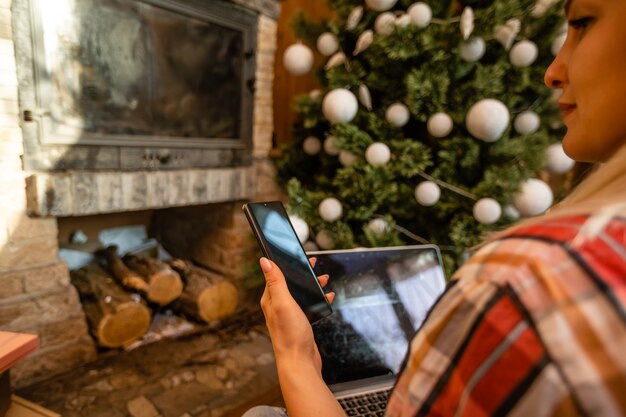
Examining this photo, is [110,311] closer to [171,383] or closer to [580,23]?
[171,383]

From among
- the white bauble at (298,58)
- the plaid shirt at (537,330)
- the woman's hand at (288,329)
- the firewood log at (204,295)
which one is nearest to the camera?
the plaid shirt at (537,330)

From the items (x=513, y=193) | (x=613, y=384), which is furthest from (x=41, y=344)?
(x=513, y=193)

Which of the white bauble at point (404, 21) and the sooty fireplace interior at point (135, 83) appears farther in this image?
the white bauble at point (404, 21)

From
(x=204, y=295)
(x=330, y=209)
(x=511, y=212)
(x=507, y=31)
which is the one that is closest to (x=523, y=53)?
(x=507, y=31)

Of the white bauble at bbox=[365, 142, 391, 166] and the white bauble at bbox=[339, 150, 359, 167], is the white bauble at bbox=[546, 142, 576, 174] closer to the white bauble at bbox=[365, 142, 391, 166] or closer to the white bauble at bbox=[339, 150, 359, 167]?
the white bauble at bbox=[365, 142, 391, 166]

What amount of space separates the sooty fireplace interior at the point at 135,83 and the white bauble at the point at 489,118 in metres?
1.03

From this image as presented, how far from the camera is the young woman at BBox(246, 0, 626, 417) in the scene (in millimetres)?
262

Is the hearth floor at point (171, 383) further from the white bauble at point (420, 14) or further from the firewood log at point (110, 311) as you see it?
the white bauble at point (420, 14)

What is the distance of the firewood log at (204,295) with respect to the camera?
5.82 feet

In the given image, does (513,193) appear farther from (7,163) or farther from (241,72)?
(7,163)

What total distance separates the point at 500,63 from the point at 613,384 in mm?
1471

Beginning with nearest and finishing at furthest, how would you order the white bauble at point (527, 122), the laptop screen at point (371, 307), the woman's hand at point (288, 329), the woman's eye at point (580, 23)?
the woman's eye at point (580, 23) → the woman's hand at point (288, 329) → the laptop screen at point (371, 307) → the white bauble at point (527, 122)

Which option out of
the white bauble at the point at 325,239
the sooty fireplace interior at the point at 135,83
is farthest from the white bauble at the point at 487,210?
the sooty fireplace interior at the point at 135,83

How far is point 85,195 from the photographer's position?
1318 mm
